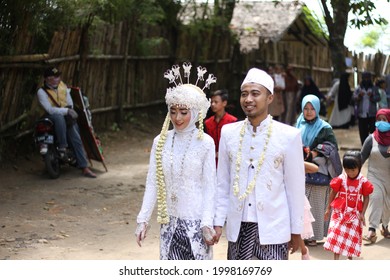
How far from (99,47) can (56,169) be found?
15.6 feet

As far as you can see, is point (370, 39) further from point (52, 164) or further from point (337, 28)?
point (52, 164)

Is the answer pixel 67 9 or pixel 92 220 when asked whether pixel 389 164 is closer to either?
pixel 92 220

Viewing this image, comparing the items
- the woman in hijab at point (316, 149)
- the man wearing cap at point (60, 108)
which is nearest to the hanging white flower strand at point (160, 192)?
the woman in hijab at point (316, 149)

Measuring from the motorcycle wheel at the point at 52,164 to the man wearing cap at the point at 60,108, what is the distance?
0.41 ft

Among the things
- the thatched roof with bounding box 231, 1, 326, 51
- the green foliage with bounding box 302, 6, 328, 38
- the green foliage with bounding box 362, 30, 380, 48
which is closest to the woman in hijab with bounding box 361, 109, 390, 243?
the thatched roof with bounding box 231, 1, 326, 51

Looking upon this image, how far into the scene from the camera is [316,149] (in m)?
7.55

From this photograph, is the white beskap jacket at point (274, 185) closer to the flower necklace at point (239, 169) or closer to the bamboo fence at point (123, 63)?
the flower necklace at point (239, 169)

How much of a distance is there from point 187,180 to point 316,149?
286cm

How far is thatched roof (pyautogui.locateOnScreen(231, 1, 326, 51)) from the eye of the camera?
25578mm

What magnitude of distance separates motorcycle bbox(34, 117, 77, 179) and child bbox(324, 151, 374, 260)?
16.2 ft

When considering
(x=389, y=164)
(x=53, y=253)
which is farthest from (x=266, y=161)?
(x=389, y=164)

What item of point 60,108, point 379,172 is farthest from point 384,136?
point 60,108

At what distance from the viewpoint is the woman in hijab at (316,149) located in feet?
24.6

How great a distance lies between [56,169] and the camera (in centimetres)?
1116
